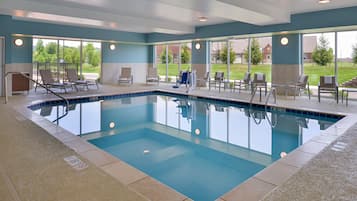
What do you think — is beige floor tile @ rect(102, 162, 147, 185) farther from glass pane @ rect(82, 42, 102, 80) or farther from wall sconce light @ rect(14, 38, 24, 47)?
glass pane @ rect(82, 42, 102, 80)

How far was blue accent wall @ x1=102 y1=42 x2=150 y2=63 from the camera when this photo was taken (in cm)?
1271

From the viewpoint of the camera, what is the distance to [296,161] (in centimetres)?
319

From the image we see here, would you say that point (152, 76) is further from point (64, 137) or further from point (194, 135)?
point (64, 137)

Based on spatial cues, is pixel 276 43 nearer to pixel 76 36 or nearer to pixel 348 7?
pixel 348 7

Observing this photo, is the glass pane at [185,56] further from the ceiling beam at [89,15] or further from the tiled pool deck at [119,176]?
the tiled pool deck at [119,176]

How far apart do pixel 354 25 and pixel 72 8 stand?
25.1ft

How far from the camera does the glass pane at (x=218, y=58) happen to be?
11.4m

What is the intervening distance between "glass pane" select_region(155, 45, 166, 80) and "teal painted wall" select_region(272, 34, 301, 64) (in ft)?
20.2

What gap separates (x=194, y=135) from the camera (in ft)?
17.3

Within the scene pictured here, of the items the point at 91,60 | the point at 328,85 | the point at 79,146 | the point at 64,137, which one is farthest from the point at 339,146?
the point at 91,60

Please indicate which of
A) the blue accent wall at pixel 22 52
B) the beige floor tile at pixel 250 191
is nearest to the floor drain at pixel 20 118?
the beige floor tile at pixel 250 191

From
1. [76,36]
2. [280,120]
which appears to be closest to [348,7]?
[280,120]

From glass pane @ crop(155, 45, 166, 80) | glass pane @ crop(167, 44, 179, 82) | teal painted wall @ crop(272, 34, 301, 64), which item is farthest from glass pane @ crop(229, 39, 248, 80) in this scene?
glass pane @ crop(155, 45, 166, 80)

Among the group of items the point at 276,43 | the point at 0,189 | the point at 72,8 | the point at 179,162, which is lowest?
the point at 179,162
